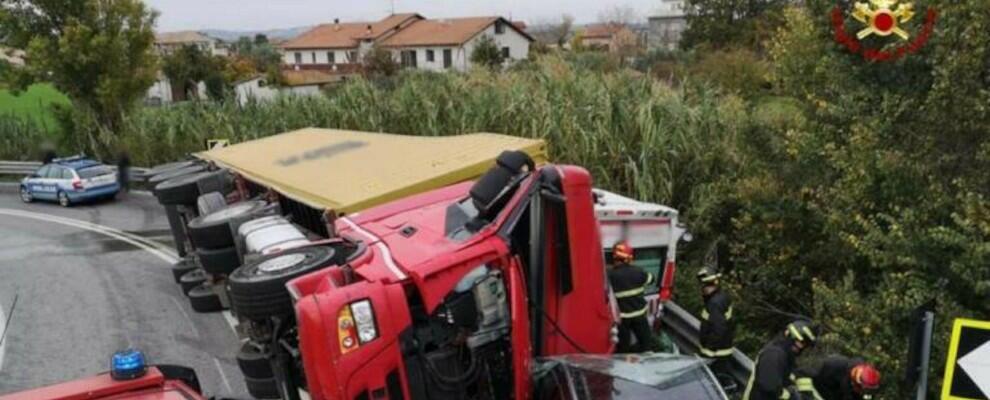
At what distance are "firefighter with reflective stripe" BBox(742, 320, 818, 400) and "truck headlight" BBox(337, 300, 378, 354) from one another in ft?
8.82

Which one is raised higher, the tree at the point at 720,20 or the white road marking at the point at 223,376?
the tree at the point at 720,20

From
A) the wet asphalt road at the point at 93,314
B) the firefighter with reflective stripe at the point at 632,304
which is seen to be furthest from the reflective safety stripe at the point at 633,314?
the wet asphalt road at the point at 93,314

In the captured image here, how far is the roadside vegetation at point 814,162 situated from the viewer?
→ 19.9 ft

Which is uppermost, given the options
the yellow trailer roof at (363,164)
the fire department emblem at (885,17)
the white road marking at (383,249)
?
the fire department emblem at (885,17)

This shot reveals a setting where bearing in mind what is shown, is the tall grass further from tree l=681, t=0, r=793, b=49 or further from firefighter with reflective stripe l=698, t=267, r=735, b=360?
tree l=681, t=0, r=793, b=49

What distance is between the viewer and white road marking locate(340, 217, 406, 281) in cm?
496

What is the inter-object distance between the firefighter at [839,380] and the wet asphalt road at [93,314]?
15.5ft

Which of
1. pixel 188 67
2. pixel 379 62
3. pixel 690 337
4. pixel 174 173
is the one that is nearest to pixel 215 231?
pixel 174 173

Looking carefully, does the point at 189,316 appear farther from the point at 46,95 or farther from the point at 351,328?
the point at 46,95

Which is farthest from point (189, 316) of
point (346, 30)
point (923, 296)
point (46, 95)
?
point (346, 30)

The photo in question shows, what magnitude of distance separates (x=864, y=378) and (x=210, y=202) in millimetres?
7193

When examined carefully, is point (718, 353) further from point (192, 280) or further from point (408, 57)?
point (408, 57)

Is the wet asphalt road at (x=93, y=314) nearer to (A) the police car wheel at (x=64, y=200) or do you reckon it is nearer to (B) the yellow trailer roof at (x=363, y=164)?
(B) the yellow trailer roof at (x=363, y=164)

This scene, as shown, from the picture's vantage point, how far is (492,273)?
5.11 meters
